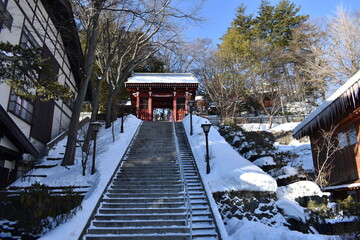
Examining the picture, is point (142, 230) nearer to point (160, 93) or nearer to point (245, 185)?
point (245, 185)

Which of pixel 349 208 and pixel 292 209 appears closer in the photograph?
pixel 349 208

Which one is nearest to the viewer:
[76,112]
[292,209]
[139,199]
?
[292,209]

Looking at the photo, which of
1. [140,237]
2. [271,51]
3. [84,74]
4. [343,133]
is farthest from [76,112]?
[271,51]

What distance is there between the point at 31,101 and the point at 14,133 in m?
3.97

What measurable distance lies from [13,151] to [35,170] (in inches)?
58.6

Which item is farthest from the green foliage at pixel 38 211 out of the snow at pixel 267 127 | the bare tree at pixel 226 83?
the bare tree at pixel 226 83

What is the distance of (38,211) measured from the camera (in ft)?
20.7

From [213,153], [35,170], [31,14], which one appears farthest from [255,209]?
[31,14]

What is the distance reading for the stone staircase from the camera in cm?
671

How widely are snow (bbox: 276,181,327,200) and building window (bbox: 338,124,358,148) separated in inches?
102

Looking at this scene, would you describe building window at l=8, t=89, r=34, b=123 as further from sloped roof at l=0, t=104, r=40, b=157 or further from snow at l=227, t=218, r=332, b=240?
snow at l=227, t=218, r=332, b=240

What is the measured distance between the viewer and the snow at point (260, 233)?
17.2 feet

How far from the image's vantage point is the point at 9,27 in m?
10.5

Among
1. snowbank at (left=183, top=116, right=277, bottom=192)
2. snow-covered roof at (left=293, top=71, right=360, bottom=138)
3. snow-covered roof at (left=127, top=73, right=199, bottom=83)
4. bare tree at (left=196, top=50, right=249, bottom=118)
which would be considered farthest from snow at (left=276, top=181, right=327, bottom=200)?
bare tree at (left=196, top=50, right=249, bottom=118)
